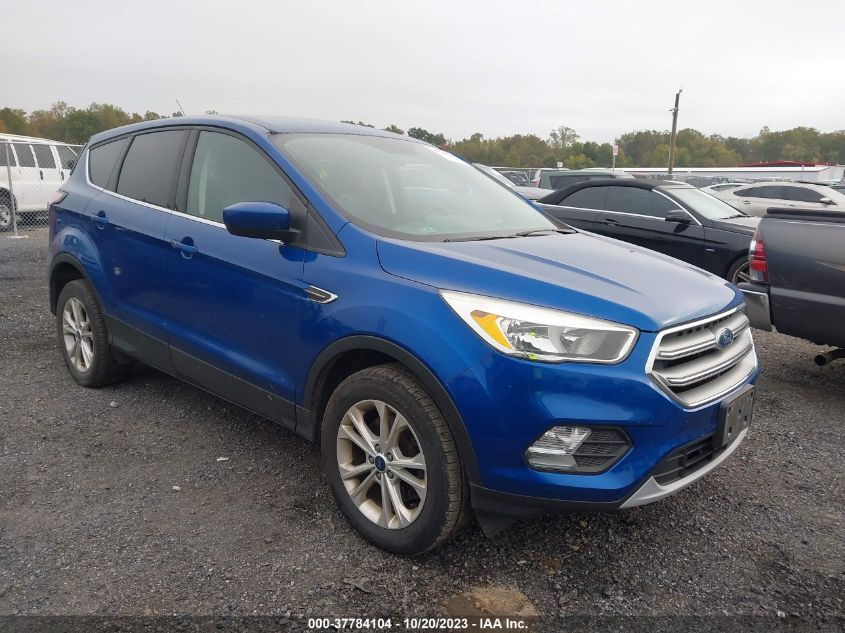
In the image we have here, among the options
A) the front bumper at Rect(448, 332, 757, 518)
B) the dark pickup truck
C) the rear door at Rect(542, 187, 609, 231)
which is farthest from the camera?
the rear door at Rect(542, 187, 609, 231)

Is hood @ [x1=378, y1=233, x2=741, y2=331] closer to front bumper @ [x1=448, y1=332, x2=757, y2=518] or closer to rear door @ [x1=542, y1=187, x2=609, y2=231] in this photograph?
front bumper @ [x1=448, y1=332, x2=757, y2=518]

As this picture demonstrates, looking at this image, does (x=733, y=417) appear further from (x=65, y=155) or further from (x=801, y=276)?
(x=65, y=155)

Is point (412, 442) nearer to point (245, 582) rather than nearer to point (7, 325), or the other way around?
point (245, 582)

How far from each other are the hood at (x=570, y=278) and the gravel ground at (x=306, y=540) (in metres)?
1.03

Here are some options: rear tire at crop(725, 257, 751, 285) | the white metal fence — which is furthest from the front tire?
the white metal fence

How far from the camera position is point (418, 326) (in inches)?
93.7

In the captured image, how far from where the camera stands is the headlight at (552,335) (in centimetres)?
222

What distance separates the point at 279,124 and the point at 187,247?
2.61 ft

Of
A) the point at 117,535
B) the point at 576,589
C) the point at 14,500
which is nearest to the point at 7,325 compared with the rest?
the point at 14,500

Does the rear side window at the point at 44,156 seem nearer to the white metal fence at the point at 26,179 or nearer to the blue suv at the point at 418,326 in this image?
the white metal fence at the point at 26,179

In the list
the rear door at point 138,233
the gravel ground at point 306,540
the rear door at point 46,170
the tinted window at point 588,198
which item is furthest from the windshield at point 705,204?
the rear door at point 46,170

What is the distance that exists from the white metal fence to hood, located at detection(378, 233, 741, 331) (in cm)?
1225

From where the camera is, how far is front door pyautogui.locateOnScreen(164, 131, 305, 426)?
2910 millimetres

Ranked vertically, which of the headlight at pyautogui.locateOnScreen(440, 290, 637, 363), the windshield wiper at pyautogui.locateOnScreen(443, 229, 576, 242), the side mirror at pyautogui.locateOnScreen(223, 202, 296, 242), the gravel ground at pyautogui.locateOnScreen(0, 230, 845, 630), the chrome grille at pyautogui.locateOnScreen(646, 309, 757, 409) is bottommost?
the gravel ground at pyautogui.locateOnScreen(0, 230, 845, 630)
